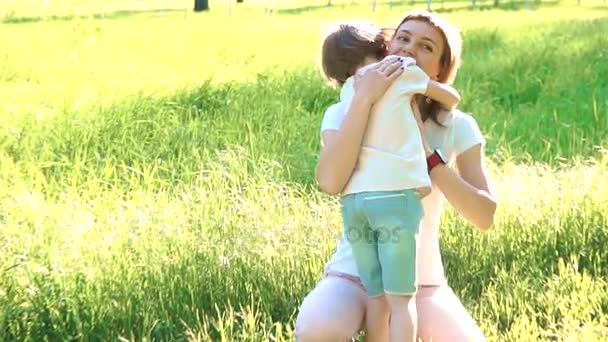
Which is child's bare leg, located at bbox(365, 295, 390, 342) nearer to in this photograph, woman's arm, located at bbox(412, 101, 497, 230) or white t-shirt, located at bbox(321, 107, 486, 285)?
white t-shirt, located at bbox(321, 107, 486, 285)

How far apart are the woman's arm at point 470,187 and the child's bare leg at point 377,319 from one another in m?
0.31

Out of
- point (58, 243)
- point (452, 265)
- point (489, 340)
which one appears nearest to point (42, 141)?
point (58, 243)

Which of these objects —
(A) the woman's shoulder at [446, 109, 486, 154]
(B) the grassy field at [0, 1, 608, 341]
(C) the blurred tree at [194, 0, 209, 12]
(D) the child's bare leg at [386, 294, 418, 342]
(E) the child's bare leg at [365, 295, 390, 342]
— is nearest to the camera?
(D) the child's bare leg at [386, 294, 418, 342]

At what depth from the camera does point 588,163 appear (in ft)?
14.7

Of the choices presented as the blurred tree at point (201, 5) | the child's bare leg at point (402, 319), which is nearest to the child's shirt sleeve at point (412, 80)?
the child's bare leg at point (402, 319)

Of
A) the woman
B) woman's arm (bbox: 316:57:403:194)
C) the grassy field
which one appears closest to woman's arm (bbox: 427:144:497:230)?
the woman

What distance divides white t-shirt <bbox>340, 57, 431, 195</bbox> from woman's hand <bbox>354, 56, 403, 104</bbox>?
2 cm

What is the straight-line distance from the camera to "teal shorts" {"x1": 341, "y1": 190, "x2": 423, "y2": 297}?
222 cm

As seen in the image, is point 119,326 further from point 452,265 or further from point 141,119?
point 141,119

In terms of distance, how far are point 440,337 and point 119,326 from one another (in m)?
1.04

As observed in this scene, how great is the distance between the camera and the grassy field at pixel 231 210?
2922 mm

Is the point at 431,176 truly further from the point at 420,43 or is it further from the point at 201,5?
the point at 201,5

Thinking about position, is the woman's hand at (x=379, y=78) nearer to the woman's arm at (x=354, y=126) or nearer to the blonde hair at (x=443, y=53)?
the woman's arm at (x=354, y=126)

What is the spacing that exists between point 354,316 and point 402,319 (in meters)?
0.16
